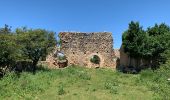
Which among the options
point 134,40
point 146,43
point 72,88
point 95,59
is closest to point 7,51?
point 72,88

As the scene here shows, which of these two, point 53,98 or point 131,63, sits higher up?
point 131,63

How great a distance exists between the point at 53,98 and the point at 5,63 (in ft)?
23.8

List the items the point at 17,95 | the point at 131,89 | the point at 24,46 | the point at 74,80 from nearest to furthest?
the point at 17,95, the point at 131,89, the point at 74,80, the point at 24,46

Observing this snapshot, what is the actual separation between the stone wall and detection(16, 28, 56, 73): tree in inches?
162

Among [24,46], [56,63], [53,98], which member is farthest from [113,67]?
[53,98]

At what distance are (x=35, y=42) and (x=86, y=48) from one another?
651 cm

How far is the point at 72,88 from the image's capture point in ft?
60.9

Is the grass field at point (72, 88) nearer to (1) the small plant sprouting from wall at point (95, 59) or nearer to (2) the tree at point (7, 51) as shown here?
(2) the tree at point (7, 51)

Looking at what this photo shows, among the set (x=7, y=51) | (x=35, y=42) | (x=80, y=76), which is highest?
(x=35, y=42)

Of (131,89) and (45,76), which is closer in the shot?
(131,89)

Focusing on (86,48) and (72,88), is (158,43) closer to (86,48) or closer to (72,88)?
(86,48)

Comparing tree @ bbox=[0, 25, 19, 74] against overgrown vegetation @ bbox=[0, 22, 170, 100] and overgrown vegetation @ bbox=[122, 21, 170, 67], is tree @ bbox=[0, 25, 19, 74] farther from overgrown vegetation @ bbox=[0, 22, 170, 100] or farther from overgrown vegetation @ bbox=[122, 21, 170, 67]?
overgrown vegetation @ bbox=[122, 21, 170, 67]

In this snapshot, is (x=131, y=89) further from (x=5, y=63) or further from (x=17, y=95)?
(x=5, y=63)

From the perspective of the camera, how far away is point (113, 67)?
30422 millimetres
